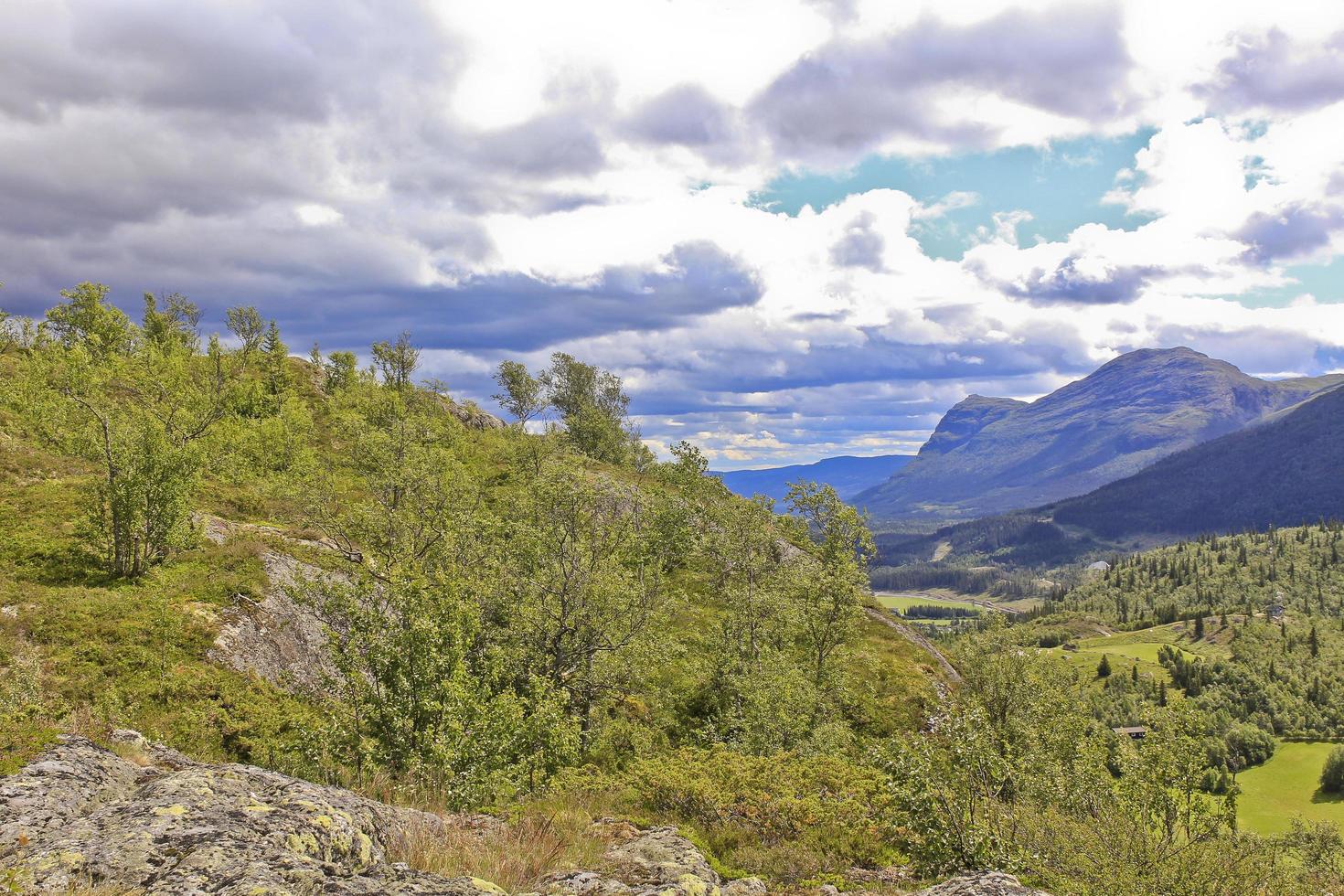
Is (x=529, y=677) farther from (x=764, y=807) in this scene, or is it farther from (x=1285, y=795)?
(x=1285, y=795)

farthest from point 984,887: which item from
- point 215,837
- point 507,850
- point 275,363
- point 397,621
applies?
point 275,363

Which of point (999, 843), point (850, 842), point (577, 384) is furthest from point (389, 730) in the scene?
point (577, 384)

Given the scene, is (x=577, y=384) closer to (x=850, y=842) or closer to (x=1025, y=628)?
(x=1025, y=628)

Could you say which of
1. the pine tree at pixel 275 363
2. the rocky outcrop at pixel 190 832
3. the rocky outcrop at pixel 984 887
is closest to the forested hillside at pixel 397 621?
the rocky outcrop at pixel 190 832

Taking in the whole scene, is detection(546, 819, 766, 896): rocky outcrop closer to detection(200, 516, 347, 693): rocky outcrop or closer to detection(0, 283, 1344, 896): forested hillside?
detection(0, 283, 1344, 896): forested hillside

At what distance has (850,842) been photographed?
814 inches

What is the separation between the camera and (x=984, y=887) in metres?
12.3

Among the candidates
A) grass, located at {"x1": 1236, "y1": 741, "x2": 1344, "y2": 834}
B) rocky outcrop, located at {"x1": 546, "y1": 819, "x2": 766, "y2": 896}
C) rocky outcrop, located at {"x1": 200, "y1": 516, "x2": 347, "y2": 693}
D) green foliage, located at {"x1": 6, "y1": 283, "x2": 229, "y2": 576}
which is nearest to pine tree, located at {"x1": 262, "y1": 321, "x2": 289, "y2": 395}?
green foliage, located at {"x1": 6, "y1": 283, "x2": 229, "y2": 576}

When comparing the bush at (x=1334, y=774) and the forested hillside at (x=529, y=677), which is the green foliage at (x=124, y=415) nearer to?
the forested hillside at (x=529, y=677)

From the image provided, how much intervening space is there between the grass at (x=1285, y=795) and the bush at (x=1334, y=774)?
232 centimetres

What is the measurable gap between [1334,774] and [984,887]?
254 m

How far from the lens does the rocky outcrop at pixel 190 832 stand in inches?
350

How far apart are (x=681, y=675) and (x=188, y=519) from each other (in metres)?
30.8

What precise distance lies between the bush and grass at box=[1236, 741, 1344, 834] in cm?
232
